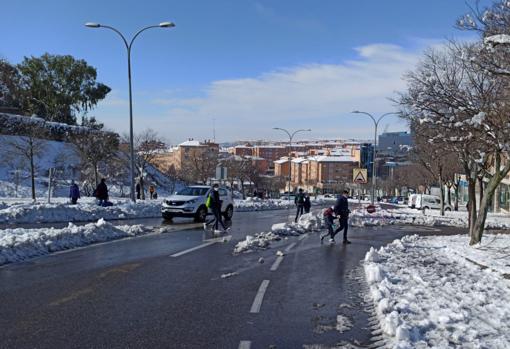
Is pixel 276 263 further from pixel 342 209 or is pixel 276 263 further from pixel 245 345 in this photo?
pixel 245 345

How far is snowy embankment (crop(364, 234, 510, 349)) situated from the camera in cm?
600

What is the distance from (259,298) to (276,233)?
10813 mm

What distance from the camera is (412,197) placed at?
59.0 meters

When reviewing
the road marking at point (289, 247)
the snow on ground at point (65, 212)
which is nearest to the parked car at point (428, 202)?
the snow on ground at point (65, 212)

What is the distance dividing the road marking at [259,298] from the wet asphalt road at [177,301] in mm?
20

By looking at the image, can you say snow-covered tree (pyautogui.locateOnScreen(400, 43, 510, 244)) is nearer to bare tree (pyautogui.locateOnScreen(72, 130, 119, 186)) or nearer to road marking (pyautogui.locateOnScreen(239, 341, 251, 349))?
road marking (pyautogui.locateOnScreen(239, 341, 251, 349))

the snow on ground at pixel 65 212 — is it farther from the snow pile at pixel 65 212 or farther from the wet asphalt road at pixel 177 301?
the wet asphalt road at pixel 177 301

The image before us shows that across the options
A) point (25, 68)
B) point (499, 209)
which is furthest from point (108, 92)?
point (499, 209)

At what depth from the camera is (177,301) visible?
800cm

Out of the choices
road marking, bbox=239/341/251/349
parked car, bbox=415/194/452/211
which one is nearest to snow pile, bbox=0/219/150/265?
road marking, bbox=239/341/251/349

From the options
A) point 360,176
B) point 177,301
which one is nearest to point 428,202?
point 360,176

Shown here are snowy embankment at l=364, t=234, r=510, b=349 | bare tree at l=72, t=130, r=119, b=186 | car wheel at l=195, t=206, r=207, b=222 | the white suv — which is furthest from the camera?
bare tree at l=72, t=130, r=119, b=186

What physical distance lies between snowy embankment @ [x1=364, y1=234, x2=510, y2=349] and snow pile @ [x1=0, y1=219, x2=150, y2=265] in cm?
783

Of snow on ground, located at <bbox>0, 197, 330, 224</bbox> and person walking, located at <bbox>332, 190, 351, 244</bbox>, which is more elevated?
person walking, located at <bbox>332, 190, 351, 244</bbox>
